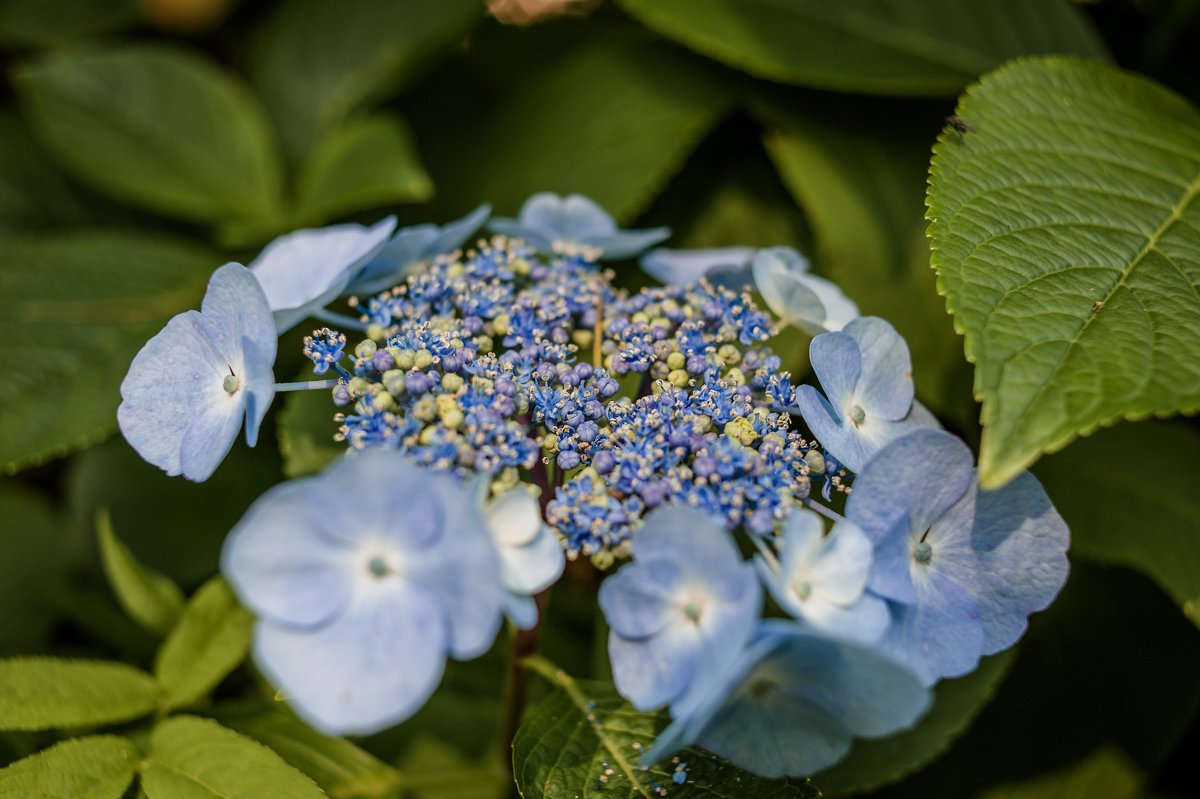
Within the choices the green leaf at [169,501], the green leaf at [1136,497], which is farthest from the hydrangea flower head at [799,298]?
the green leaf at [169,501]

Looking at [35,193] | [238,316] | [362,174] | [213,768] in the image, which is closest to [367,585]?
[238,316]

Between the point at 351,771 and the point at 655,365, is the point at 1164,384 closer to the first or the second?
the point at 655,365

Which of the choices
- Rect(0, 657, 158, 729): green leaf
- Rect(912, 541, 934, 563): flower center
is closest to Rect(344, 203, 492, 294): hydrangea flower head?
Rect(0, 657, 158, 729): green leaf

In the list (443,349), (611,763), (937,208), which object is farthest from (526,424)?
(937,208)

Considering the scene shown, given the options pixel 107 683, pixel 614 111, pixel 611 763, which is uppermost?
pixel 614 111

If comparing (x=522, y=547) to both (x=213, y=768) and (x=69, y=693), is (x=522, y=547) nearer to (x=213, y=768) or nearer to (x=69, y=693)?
(x=213, y=768)
